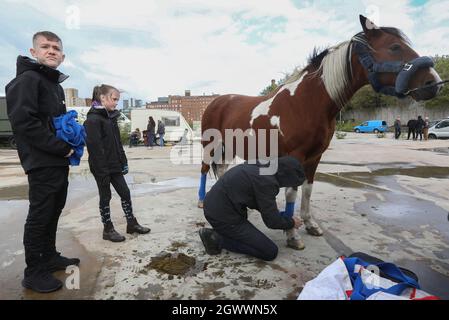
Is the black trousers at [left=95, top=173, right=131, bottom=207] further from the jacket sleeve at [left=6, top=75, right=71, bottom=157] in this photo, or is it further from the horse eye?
the horse eye

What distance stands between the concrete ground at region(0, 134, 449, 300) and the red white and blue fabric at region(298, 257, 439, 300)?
31 centimetres

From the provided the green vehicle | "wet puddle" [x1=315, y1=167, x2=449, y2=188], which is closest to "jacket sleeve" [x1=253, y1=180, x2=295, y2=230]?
"wet puddle" [x1=315, y1=167, x2=449, y2=188]

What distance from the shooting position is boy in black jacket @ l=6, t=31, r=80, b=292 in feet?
7.09

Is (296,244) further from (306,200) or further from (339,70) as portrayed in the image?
(339,70)

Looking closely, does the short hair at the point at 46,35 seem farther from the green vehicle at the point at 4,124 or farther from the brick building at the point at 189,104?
the brick building at the point at 189,104

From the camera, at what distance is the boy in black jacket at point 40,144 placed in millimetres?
2162

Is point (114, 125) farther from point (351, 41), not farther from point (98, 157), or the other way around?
point (351, 41)

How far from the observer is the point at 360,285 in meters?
1.98

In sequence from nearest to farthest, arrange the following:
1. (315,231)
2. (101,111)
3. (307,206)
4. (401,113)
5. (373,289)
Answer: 1. (373,289)
2. (101,111)
3. (315,231)
4. (307,206)
5. (401,113)

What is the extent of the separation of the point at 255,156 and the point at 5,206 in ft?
13.4

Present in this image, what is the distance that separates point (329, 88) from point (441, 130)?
22996mm

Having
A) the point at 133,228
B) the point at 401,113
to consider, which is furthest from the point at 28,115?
the point at 401,113

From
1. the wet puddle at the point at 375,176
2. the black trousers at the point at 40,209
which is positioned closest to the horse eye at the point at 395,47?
the black trousers at the point at 40,209
